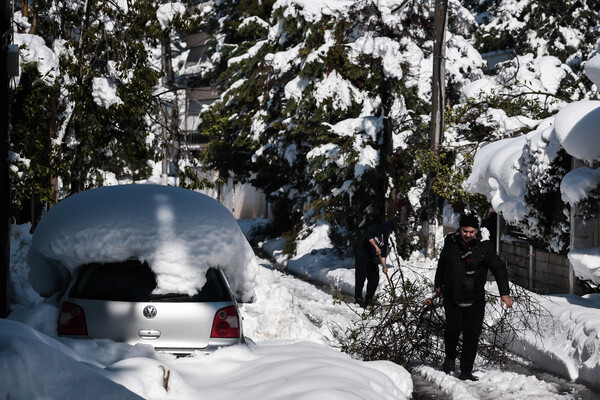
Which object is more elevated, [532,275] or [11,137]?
[11,137]

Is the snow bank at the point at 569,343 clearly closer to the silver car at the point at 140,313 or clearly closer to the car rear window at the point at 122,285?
the silver car at the point at 140,313

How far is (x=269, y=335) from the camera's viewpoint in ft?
35.0

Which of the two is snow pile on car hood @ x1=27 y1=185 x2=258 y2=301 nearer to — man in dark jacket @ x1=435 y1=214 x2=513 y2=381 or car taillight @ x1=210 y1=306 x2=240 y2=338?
car taillight @ x1=210 y1=306 x2=240 y2=338

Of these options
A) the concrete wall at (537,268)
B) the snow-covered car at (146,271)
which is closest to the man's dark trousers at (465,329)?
the snow-covered car at (146,271)

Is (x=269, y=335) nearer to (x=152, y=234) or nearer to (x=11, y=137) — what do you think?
(x=152, y=234)

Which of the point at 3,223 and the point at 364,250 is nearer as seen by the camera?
the point at 3,223

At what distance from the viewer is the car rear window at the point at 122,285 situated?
6781 mm

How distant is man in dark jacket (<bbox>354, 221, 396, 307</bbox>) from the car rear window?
8.15 meters

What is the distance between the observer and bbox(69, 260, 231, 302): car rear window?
22.2 ft

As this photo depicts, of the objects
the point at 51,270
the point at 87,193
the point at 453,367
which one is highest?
the point at 87,193

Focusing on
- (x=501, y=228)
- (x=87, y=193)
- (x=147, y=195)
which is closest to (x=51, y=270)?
(x=87, y=193)

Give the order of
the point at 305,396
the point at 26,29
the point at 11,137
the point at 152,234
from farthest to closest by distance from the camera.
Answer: the point at 26,29, the point at 11,137, the point at 152,234, the point at 305,396

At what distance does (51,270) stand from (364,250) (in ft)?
26.6

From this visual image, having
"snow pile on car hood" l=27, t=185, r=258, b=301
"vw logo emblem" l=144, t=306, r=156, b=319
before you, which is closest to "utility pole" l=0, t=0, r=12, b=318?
"snow pile on car hood" l=27, t=185, r=258, b=301
